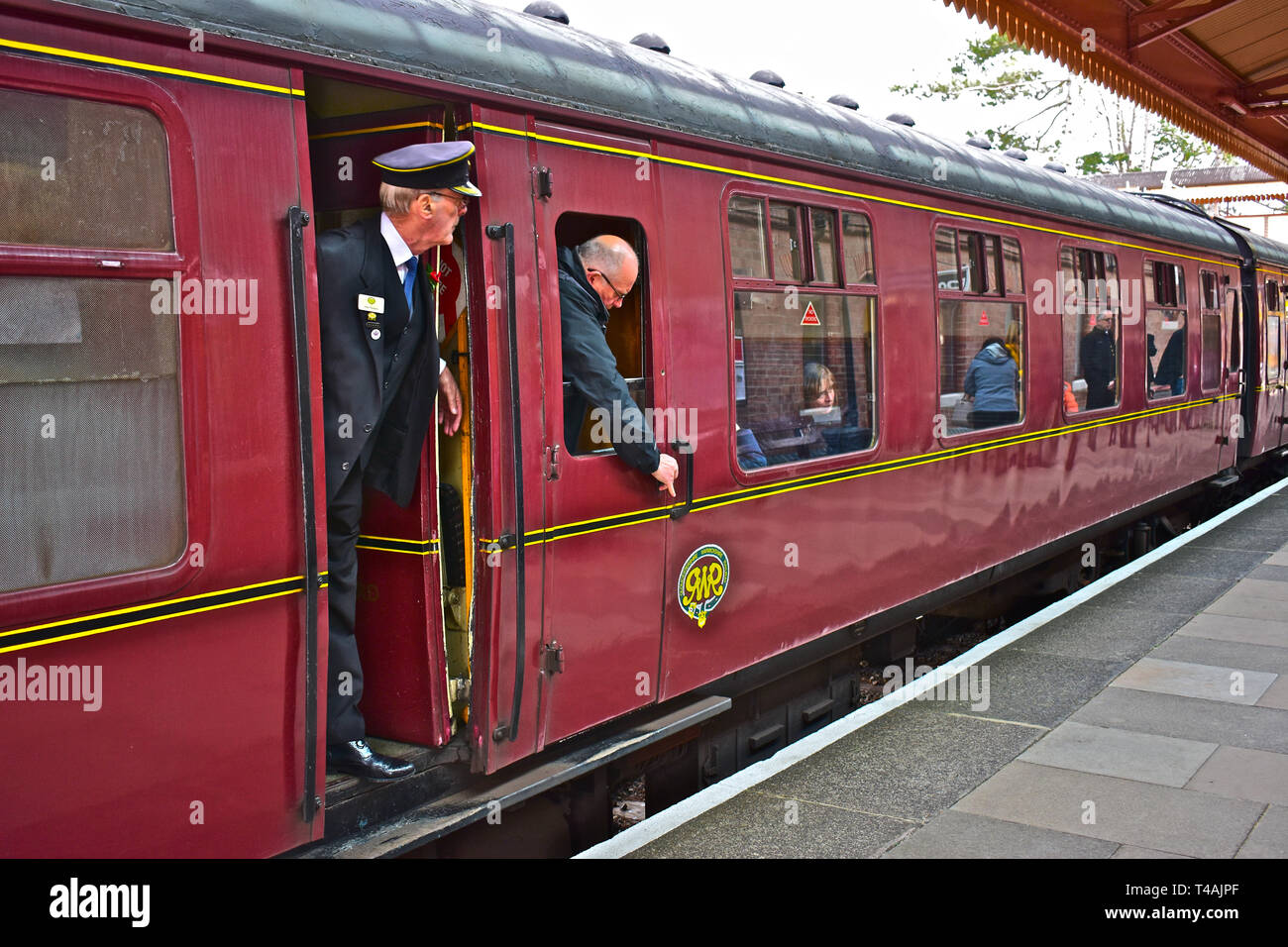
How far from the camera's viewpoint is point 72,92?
2738mm

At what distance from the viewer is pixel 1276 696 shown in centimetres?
593

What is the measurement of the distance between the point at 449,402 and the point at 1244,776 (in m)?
3.53

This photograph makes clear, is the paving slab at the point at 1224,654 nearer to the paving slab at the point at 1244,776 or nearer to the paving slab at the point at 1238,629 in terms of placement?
the paving slab at the point at 1238,629

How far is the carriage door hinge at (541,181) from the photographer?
13.1ft

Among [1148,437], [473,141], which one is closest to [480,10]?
[473,141]

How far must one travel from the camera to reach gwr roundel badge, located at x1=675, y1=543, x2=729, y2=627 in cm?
476

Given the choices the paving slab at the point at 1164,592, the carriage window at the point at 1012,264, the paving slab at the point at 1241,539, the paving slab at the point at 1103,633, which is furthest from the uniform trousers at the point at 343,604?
the paving slab at the point at 1241,539

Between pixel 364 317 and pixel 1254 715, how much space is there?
4.57 metres

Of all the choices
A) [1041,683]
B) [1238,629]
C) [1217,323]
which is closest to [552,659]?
[1041,683]

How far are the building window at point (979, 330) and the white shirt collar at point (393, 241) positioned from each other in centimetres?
385

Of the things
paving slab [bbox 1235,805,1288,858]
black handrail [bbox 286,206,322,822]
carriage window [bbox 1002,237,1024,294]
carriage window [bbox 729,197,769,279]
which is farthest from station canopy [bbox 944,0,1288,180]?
black handrail [bbox 286,206,322,822]

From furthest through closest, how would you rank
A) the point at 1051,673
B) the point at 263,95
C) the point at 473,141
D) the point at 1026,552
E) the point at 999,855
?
the point at 1026,552
the point at 1051,673
the point at 999,855
the point at 473,141
the point at 263,95

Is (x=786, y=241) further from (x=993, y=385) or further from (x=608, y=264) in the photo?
(x=993, y=385)
